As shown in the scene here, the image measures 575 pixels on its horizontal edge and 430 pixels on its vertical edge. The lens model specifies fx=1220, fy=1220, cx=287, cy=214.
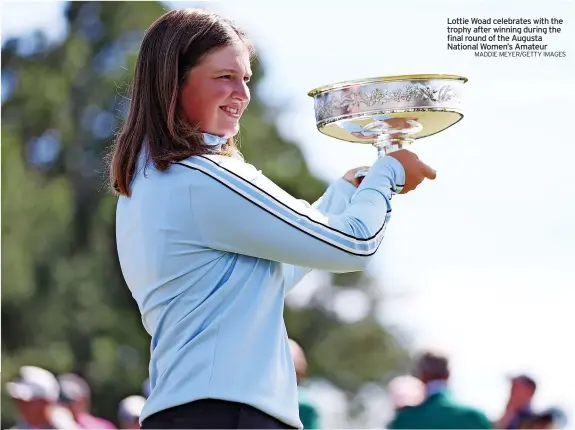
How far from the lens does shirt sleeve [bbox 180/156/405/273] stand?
2514mm

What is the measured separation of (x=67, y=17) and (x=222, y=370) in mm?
14391

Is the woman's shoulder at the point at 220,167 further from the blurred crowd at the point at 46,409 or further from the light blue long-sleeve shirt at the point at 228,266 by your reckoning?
the blurred crowd at the point at 46,409

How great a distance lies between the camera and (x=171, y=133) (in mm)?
2605

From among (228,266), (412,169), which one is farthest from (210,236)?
(412,169)

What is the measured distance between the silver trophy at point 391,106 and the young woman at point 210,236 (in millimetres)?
263

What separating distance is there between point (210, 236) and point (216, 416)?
14.5 inches

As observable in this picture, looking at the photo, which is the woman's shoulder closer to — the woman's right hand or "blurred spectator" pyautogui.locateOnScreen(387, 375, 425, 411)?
the woman's right hand

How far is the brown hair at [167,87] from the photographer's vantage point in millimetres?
2619

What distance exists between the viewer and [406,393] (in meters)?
5.72

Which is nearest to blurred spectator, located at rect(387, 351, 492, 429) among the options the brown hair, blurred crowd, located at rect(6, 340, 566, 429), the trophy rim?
blurred crowd, located at rect(6, 340, 566, 429)

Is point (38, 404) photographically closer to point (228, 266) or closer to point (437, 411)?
point (437, 411)

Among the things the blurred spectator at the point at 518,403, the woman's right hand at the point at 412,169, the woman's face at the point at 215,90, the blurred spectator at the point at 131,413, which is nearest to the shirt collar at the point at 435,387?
the blurred spectator at the point at 518,403

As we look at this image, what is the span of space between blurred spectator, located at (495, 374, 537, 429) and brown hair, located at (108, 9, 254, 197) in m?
3.51

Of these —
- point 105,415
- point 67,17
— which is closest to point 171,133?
point 105,415
